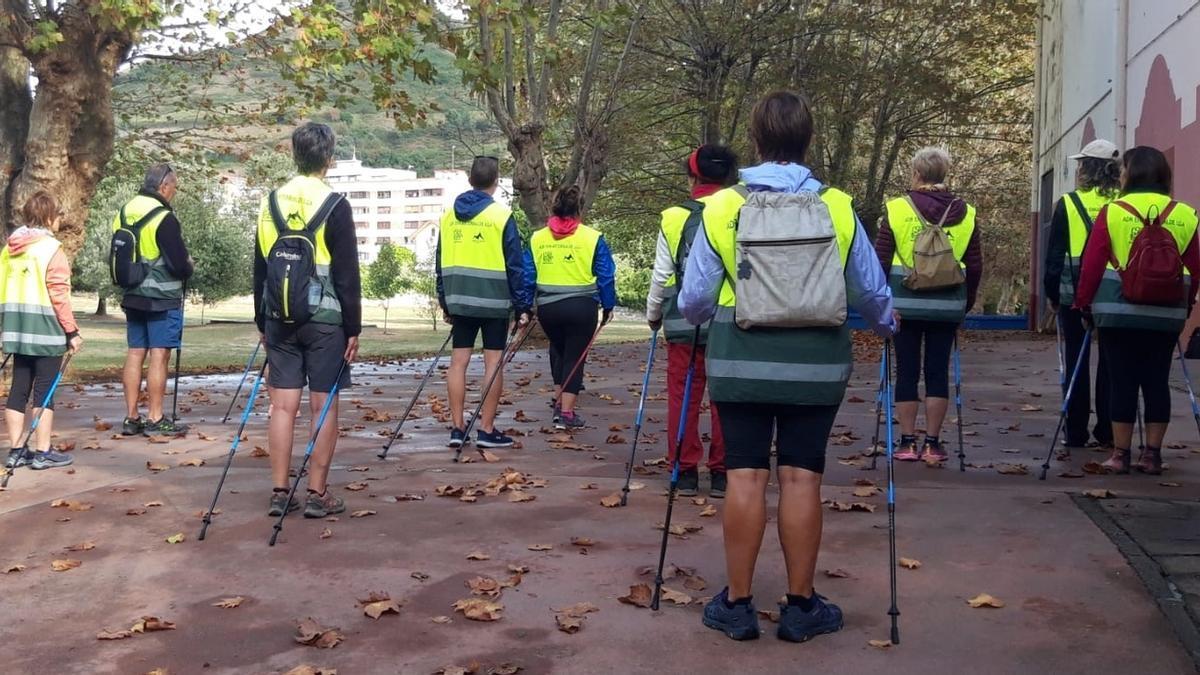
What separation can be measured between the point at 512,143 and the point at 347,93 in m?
4.16

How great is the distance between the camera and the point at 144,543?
6324 mm

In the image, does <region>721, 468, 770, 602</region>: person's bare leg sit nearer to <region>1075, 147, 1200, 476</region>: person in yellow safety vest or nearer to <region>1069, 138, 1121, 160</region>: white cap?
<region>1075, 147, 1200, 476</region>: person in yellow safety vest

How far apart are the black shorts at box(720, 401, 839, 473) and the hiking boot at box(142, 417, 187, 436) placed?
22.0 feet

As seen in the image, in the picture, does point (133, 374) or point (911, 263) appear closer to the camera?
point (911, 263)

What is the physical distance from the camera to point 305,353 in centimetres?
677

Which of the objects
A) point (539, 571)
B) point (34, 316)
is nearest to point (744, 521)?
point (539, 571)

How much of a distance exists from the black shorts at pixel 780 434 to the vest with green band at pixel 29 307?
18.1 feet

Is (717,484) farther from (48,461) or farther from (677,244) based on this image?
(48,461)

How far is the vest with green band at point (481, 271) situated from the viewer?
29.5ft

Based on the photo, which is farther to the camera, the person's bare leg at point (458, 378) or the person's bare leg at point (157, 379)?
the person's bare leg at point (157, 379)

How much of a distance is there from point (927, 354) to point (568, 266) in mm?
3204

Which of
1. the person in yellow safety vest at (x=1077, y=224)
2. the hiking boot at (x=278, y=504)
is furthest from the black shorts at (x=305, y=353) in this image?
the person in yellow safety vest at (x=1077, y=224)

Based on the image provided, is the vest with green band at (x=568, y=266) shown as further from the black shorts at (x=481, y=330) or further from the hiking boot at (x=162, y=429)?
the hiking boot at (x=162, y=429)

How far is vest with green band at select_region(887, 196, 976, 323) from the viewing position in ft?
26.1
